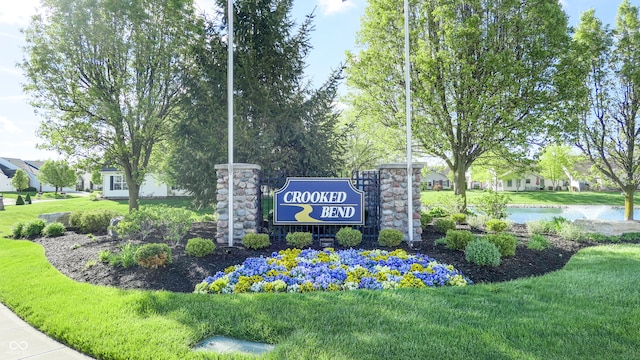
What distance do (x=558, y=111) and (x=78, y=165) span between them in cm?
1642

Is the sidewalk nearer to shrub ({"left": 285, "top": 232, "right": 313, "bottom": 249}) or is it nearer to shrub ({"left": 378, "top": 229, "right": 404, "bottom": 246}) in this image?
shrub ({"left": 285, "top": 232, "right": 313, "bottom": 249})

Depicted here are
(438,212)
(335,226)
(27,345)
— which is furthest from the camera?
(438,212)

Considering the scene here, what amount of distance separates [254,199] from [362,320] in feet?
15.3

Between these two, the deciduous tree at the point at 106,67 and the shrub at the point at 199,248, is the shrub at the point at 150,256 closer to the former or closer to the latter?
the shrub at the point at 199,248

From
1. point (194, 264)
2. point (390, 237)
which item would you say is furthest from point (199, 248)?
point (390, 237)

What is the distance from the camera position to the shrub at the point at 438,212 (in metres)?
11.8

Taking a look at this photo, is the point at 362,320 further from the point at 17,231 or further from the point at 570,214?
the point at 570,214

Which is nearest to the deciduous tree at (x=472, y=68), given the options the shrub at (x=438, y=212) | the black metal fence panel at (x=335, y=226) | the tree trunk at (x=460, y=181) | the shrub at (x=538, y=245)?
the tree trunk at (x=460, y=181)

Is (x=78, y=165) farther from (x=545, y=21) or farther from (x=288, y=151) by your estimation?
(x=545, y=21)

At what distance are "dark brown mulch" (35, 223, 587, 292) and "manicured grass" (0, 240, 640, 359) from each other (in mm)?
454

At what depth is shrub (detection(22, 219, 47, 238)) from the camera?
995 cm

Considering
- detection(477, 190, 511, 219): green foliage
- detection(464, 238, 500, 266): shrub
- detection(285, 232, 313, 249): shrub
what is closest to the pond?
detection(477, 190, 511, 219): green foliage

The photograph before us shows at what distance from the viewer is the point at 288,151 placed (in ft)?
32.8

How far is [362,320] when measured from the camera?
3572 millimetres
